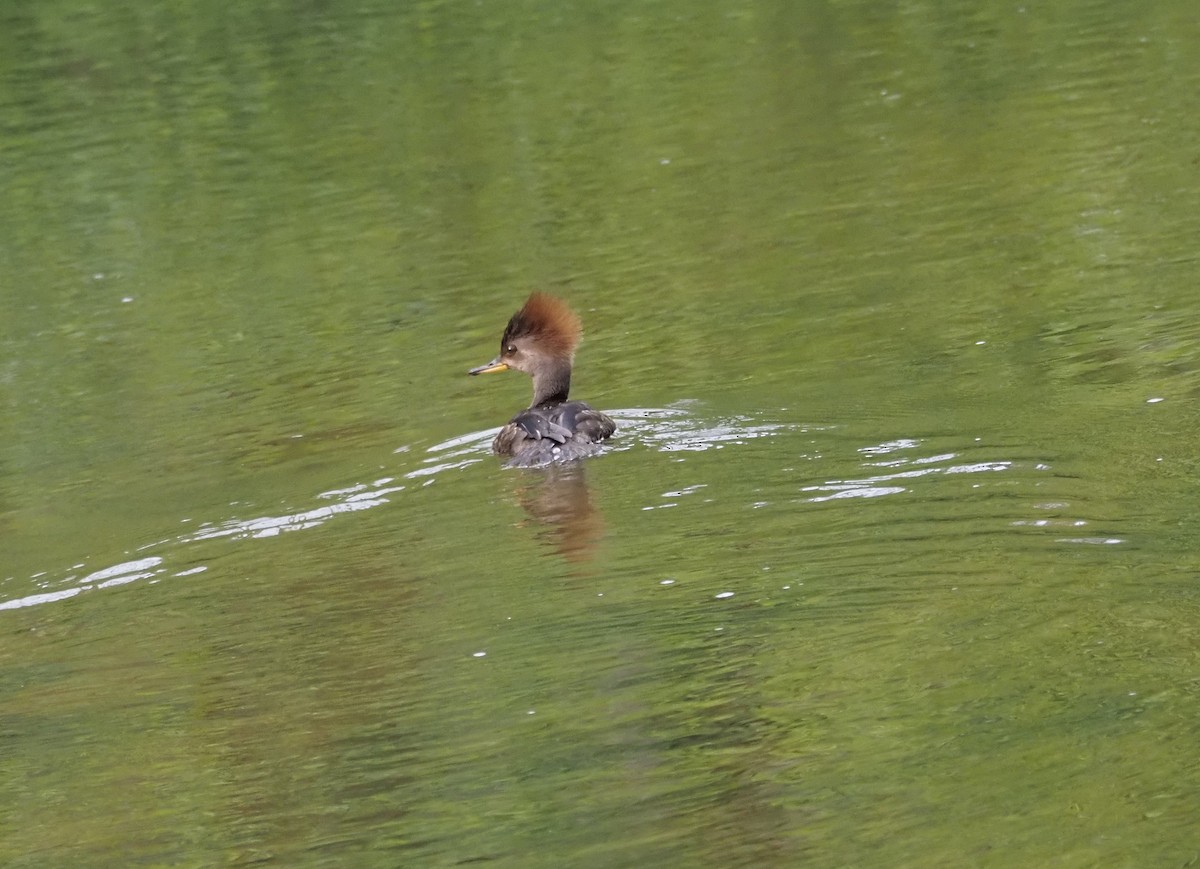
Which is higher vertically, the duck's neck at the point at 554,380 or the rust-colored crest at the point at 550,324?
the rust-colored crest at the point at 550,324

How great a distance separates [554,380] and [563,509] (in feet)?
7.10

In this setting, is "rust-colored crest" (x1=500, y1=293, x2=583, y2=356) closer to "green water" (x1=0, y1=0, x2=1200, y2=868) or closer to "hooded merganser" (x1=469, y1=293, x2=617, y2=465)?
"hooded merganser" (x1=469, y1=293, x2=617, y2=465)

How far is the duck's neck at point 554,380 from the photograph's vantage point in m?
10.6

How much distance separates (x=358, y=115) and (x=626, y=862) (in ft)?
52.8

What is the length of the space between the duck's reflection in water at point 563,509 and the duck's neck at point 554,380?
51.2 inches

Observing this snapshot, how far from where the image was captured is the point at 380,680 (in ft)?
22.1

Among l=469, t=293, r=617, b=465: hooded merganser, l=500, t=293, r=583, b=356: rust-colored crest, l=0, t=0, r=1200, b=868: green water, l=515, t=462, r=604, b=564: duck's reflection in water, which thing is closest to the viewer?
→ l=0, t=0, r=1200, b=868: green water

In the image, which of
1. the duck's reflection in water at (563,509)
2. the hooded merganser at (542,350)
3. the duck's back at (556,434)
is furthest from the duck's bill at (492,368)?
the duck's reflection in water at (563,509)

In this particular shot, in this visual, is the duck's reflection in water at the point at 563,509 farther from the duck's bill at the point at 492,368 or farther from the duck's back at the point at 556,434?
the duck's bill at the point at 492,368

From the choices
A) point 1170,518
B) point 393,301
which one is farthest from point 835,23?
point 1170,518

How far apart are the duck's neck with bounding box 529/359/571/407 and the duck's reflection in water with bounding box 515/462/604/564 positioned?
1.30 meters

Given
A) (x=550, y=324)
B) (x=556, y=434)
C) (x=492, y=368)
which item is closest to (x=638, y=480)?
(x=556, y=434)

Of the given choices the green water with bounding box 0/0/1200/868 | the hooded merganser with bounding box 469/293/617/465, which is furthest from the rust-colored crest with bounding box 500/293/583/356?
the green water with bounding box 0/0/1200/868

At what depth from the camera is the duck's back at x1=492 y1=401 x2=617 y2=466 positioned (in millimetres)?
9406
